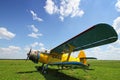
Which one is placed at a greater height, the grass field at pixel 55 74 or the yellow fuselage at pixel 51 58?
the yellow fuselage at pixel 51 58

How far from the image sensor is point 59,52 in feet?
63.0

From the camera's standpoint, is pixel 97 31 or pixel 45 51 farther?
pixel 45 51

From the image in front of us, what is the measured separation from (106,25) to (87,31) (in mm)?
1781

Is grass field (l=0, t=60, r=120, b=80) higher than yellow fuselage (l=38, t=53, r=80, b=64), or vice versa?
yellow fuselage (l=38, t=53, r=80, b=64)

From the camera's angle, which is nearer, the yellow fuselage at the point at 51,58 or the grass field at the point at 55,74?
the grass field at the point at 55,74

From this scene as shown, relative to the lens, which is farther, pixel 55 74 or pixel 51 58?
pixel 51 58

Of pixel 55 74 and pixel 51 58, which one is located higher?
pixel 51 58

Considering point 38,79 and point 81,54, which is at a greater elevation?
point 81,54

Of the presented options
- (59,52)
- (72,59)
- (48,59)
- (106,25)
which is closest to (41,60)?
(48,59)

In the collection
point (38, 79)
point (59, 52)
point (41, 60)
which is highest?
point (59, 52)

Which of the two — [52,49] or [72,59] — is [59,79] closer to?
[52,49]

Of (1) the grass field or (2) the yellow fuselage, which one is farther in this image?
(2) the yellow fuselage

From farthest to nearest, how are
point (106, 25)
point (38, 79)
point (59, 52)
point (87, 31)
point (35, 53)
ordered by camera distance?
point (59, 52) < point (35, 53) < point (38, 79) < point (87, 31) < point (106, 25)

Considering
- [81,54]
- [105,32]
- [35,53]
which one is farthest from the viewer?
[81,54]
